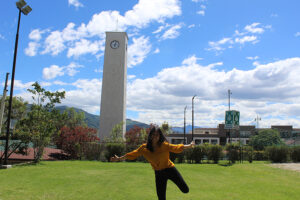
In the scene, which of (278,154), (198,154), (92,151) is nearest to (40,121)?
(92,151)

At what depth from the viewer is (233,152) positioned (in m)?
21.6

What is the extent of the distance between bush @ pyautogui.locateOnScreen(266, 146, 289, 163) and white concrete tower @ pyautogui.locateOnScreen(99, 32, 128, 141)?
24388 mm

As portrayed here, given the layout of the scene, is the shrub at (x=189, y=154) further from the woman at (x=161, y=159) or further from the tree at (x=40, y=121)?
the woman at (x=161, y=159)

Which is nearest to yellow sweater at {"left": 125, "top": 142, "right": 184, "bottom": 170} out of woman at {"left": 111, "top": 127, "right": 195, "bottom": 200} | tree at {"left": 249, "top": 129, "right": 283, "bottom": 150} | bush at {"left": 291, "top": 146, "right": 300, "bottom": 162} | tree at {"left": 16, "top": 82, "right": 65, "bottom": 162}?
woman at {"left": 111, "top": 127, "right": 195, "bottom": 200}

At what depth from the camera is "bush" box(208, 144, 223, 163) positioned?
21641 mm

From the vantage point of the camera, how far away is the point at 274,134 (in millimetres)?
63594

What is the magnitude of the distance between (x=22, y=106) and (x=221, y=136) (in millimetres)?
64022

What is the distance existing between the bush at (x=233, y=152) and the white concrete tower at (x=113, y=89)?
23.7 m

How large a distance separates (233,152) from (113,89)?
2615 centimetres

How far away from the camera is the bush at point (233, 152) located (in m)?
21.5

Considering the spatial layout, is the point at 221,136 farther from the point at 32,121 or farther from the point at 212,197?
the point at 212,197

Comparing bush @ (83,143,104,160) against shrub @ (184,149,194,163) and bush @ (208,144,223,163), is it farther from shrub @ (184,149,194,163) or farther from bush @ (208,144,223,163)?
bush @ (208,144,223,163)

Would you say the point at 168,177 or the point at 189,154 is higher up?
the point at 168,177

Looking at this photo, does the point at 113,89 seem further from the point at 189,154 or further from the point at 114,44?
the point at 189,154
